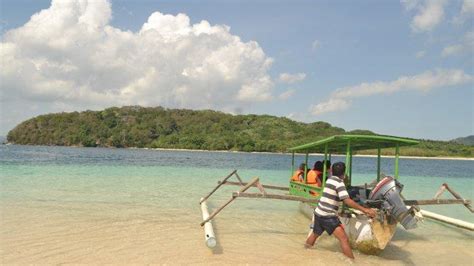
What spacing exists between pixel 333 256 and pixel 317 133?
10105 centimetres

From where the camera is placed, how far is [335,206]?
6449 mm

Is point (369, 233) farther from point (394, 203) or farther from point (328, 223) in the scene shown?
point (328, 223)

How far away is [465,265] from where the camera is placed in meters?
7.00

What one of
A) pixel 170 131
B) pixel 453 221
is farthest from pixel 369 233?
pixel 170 131

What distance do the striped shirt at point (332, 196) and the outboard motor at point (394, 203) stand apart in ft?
3.48

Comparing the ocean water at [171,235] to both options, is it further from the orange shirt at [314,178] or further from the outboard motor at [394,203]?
the orange shirt at [314,178]

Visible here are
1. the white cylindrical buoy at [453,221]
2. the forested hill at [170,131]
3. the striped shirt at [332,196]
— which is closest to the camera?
the striped shirt at [332,196]

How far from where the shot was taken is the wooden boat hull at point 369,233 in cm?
686

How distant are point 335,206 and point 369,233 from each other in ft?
3.33

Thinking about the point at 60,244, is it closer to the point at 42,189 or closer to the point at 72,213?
the point at 72,213

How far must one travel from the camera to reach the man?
20.7 feet

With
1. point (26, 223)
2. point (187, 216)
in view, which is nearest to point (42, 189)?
point (26, 223)

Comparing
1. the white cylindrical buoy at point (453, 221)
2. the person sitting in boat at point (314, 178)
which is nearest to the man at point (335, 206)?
the person sitting in boat at point (314, 178)

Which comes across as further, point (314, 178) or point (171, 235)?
point (314, 178)
